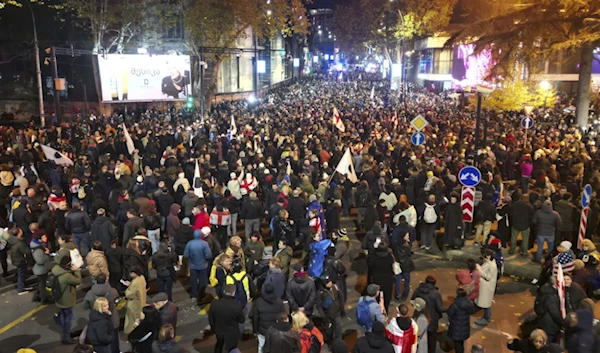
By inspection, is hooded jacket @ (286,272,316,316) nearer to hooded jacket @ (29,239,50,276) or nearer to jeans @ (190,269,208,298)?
jeans @ (190,269,208,298)

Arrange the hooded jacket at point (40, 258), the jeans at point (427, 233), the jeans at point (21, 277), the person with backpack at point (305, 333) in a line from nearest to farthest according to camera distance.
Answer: the person with backpack at point (305, 333), the hooded jacket at point (40, 258), the jeans at point (21, 277), the jeans at point (427, 233)

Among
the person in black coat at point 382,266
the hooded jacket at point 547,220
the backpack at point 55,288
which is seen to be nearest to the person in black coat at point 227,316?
the backpack at point 55,288

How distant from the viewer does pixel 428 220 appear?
11.2 meters

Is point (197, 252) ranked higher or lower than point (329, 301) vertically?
higher

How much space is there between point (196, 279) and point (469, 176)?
6095 mm

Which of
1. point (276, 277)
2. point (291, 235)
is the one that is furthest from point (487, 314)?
point (291, 235)

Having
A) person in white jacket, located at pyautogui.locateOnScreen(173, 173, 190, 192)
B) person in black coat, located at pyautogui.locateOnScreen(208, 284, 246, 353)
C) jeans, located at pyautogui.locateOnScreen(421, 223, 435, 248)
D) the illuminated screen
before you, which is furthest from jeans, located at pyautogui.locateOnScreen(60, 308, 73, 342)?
the illuminated screen

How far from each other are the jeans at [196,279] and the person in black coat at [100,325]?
2.79 meters

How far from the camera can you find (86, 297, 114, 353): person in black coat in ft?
20.2

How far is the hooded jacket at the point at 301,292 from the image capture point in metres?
6.91

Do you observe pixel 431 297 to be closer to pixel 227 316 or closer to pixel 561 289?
pixel 561 289

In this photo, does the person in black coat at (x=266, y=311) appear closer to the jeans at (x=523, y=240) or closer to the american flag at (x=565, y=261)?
the american flag at (x=565, y=261)

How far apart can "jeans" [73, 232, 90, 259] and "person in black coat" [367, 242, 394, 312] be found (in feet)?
19.6

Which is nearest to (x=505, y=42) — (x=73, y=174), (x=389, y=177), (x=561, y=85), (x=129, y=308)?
(x=389, y=177)
